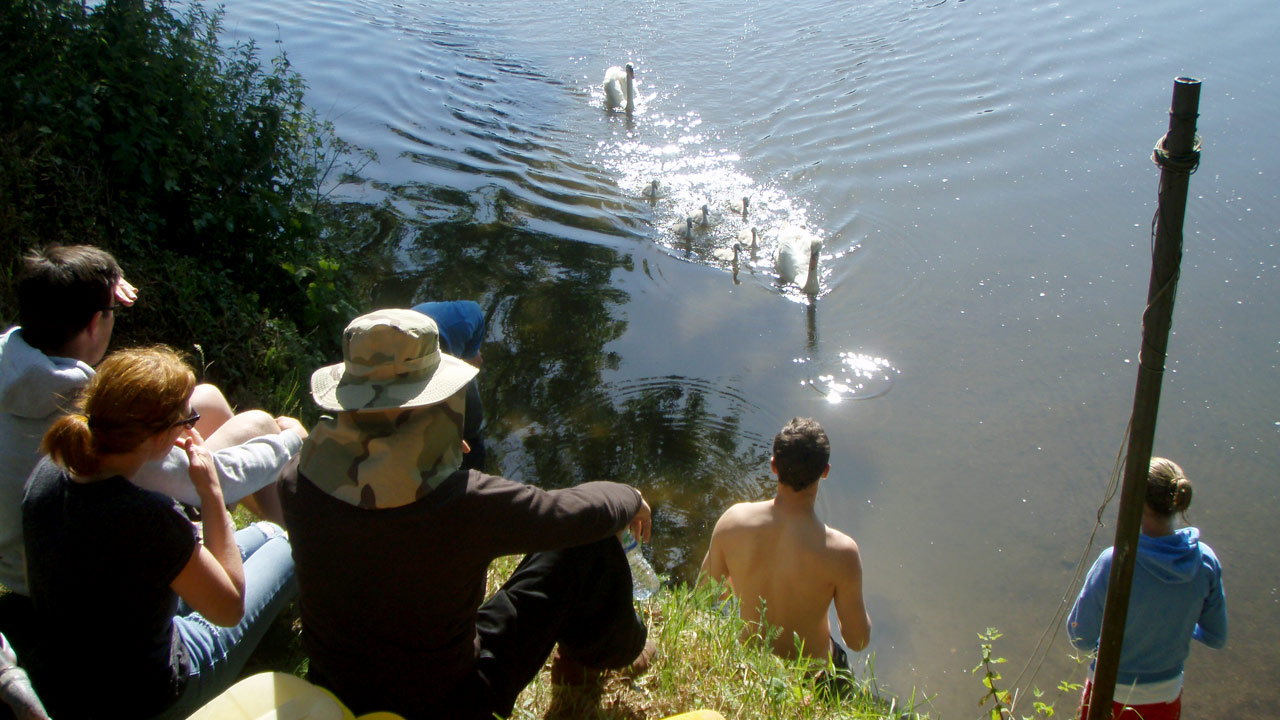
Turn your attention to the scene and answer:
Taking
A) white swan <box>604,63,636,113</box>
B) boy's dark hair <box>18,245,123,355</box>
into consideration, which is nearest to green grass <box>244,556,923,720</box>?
boy's dark hair <box>18,245,123,355</box>

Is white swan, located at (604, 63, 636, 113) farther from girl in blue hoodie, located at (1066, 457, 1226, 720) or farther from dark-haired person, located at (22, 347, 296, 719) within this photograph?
dark-haired person, located at (22, 347, 296, 719)

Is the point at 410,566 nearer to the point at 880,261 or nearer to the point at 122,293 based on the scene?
→ the point at 122,293

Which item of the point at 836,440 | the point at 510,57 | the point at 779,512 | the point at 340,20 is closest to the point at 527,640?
the point at 779,512

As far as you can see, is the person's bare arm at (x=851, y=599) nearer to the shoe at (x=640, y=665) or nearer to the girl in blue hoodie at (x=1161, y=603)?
the girl in blue hoodie at (x=1161, y=603)

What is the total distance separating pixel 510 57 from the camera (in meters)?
13.9

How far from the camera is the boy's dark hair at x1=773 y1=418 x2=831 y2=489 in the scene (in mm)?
3805

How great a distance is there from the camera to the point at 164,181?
5.91 meters

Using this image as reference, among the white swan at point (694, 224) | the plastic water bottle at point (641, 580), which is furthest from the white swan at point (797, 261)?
the plastic water bottle at point (641, 580)

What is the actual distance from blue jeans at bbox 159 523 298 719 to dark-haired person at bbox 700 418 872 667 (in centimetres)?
182

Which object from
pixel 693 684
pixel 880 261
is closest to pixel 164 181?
pixel 693 684

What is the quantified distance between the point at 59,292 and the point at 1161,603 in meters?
4.19

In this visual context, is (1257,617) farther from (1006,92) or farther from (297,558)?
(1006,92)

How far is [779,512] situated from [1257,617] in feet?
12.0

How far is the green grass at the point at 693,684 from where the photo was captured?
324 centimetres
